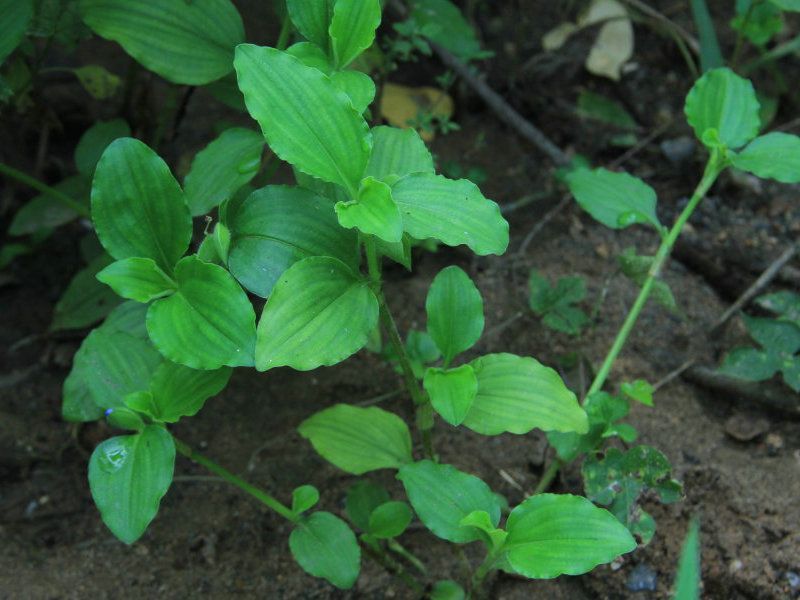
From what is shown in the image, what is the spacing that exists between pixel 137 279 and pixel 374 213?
38 cm

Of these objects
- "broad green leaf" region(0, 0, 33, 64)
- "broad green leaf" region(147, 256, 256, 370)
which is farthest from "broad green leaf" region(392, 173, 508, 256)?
"broad green leaf" region(0, 0, 33, 64)

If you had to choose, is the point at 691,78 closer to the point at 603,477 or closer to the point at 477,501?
the point at 603,477

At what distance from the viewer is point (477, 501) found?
4.29 feet

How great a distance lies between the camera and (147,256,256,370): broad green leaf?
46.1 inches

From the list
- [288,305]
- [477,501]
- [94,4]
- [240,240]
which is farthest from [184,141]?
[477,501]

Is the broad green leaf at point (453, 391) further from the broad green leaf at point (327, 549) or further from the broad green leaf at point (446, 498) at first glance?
the broad green leaf at point (327, 549)

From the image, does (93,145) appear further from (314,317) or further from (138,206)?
(314,317)

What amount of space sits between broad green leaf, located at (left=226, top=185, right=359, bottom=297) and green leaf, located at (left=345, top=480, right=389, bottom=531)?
46 cm

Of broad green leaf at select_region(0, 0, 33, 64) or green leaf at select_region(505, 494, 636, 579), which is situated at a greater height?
broad green leaf at select_region(0, 0, 33, 64)

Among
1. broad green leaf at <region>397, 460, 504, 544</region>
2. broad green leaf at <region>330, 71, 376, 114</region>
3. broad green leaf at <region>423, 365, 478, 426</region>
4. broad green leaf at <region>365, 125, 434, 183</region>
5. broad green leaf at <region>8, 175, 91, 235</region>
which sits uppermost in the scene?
broad green leaf at <region>330, 71, 376, 114</region>

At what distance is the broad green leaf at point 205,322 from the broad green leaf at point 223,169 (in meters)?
0.26

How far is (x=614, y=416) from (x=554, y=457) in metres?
0.24

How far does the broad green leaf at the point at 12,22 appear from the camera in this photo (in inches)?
59.4

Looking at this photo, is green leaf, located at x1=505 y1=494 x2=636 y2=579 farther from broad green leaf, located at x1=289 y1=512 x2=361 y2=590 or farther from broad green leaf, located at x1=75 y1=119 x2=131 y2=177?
broad green leaf, located at x1=75 y1=119 x2=131 y2=177
